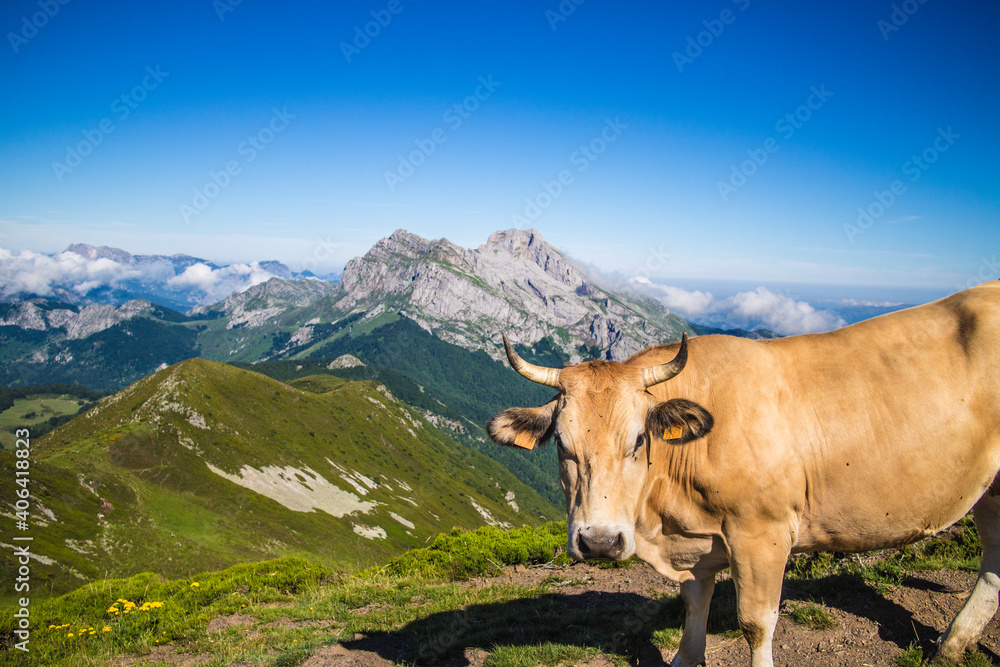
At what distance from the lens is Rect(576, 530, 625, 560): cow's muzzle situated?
483 cm

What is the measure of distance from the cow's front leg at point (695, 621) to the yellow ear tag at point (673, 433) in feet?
6.91

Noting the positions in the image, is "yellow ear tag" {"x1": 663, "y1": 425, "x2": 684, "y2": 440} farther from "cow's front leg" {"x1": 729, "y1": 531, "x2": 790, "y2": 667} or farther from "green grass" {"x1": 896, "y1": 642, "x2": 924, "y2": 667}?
"green grass" {"x1": 896, "y1": 642, "x2": 924, "y2": 667}

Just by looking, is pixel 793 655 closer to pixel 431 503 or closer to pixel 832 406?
pixel 832 406

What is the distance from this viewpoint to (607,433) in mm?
5148

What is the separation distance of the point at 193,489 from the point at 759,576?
115 meters

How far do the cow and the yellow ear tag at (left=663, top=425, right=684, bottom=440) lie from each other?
15mm

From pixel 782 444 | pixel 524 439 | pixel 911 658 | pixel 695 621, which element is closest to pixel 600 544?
pixel 524 439

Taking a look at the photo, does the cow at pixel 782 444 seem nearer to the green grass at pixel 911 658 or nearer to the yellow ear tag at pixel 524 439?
the yellow ear tag at pixel 524 439

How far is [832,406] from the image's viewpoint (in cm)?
562

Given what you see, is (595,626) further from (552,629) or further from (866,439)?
(866,439)

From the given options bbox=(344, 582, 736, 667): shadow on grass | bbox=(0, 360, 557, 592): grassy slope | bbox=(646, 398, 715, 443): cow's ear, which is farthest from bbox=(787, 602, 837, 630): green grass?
bbox=(0, 360, 557, 592): grassy slope

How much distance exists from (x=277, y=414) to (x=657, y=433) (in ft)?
564

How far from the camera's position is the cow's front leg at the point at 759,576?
5281 millimetres

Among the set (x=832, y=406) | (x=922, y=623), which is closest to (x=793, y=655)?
(x=922, y=623)
